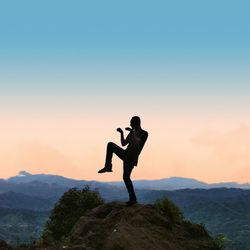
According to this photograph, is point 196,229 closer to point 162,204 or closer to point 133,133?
point 162,204

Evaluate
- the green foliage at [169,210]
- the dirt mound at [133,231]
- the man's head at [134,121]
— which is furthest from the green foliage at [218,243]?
the man's head at [134,121]

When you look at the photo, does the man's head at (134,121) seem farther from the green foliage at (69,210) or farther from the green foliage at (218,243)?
the green foliage at (69,210)

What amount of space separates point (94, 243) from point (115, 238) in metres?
1.22

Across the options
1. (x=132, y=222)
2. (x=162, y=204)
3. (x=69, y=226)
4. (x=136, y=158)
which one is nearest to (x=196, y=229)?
(x=162, y=204)

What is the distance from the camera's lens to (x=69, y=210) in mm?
77875

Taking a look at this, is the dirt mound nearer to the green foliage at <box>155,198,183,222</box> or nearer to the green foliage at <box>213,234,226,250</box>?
the green foliage at <box>213,234,226,250</box>

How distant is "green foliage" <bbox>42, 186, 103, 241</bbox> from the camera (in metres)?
74.1

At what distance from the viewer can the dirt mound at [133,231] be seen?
70.8 feet

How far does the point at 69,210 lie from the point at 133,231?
5755 cm

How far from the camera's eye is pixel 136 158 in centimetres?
2258

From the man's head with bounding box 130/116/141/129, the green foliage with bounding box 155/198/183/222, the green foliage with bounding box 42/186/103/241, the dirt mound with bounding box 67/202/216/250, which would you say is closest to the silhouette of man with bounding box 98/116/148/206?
the man's head with bounding box 130/116/141/129

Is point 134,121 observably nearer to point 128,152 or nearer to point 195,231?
point 128,152

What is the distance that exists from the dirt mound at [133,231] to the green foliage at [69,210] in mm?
49467

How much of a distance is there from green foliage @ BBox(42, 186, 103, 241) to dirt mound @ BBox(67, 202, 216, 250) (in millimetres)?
49467
